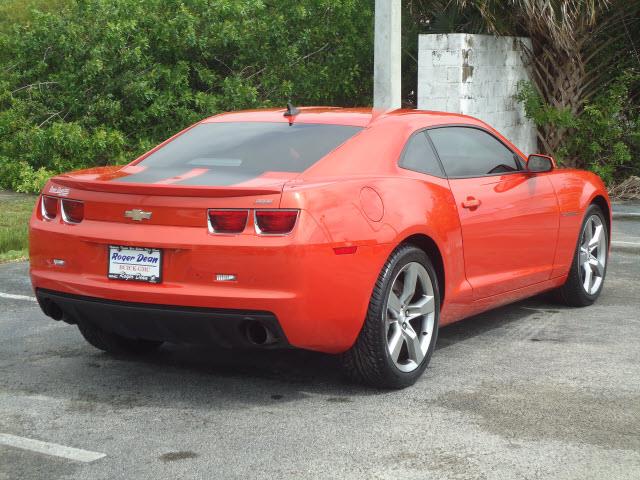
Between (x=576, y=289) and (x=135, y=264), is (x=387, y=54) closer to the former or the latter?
(x=576, y=289)

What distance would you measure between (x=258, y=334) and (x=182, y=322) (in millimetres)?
365

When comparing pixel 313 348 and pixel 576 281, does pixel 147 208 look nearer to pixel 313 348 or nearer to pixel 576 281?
pixel 313 348

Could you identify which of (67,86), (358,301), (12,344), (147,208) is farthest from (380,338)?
(67,86)

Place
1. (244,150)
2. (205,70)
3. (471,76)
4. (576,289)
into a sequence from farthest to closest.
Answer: (205,70) → (471,76) → (576,289) → (244,150)

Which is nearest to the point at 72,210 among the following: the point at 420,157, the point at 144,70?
the point at 420,157

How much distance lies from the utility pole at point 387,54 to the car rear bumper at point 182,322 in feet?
22.4

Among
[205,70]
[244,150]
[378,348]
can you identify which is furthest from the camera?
[205,70]

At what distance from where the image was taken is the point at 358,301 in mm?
5418

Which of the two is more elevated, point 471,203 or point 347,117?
point 347,117

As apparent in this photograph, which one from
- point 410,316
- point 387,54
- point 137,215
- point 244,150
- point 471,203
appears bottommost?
point 410,316

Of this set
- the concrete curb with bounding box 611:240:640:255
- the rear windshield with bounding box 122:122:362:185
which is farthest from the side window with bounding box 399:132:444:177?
the concrete curb with bounding box 611:240:640:255

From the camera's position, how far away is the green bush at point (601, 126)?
15312mm

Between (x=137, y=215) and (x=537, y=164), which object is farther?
(x=537, y=164)

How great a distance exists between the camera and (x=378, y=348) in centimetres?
555
